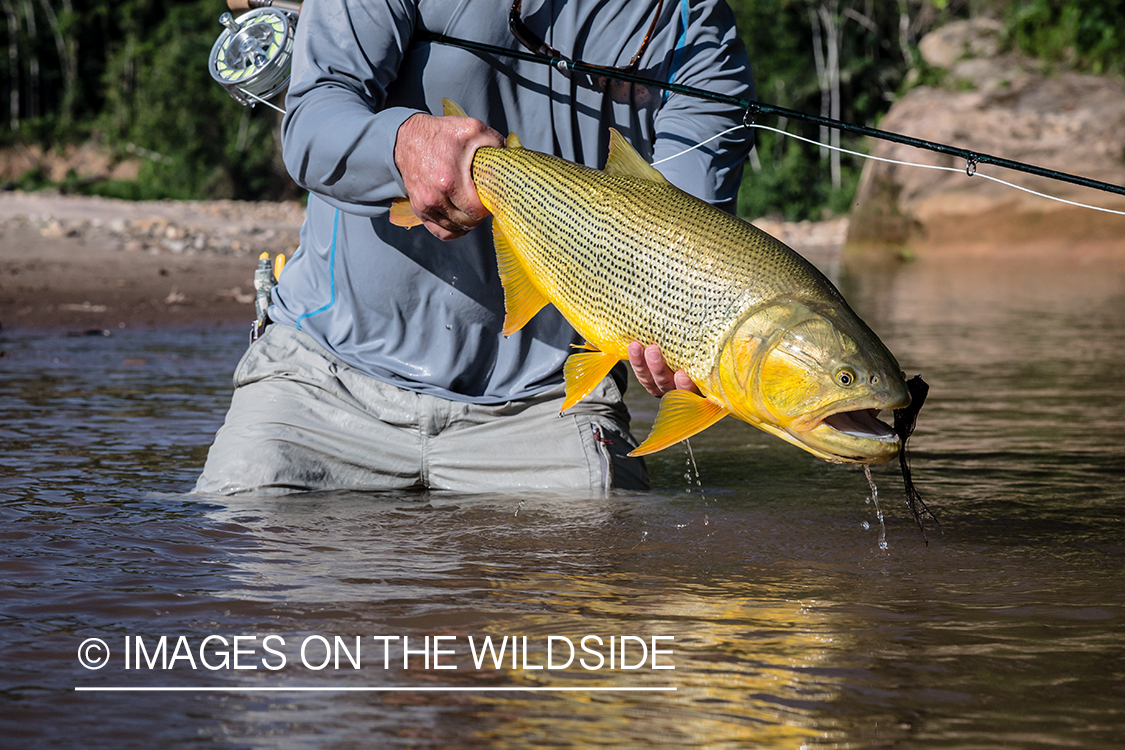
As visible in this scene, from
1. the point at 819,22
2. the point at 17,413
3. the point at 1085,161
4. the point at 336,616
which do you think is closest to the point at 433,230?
the point at 336,616

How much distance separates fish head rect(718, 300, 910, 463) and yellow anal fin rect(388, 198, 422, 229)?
983mm

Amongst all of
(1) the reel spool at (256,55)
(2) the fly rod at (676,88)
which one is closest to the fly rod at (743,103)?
(2) the fly rod at (676,88)

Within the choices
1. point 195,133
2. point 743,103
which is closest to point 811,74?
point 195,133

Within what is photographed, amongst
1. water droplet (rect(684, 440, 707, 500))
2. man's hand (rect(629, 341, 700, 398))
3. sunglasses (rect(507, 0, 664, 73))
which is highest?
sunglasses (rect(507, 0, 664, 73))

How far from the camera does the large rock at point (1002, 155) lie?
17.8 m

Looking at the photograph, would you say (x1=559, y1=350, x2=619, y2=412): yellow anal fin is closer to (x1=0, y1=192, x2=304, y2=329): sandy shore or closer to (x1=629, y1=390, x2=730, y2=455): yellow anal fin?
(x1=629, y1=390, x2=730, y2=455): yellow anal fin

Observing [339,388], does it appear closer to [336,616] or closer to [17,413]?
[336,616]

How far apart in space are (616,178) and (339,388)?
1346 millimetres

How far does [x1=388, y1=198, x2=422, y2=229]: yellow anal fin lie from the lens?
3143mm

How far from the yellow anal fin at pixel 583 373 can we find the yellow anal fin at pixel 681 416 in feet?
0.90

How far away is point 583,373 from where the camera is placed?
3.00 m

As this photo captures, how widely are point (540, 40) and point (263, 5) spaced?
4.81 feet

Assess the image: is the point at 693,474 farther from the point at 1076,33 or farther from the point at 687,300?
the point at 1076,33

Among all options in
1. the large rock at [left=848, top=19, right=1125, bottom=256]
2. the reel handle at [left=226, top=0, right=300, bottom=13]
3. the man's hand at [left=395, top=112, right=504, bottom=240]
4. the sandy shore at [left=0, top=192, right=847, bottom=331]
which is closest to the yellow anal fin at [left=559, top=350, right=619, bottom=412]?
the man's hand at [left=395, top=112, right=504, bottom=240]
